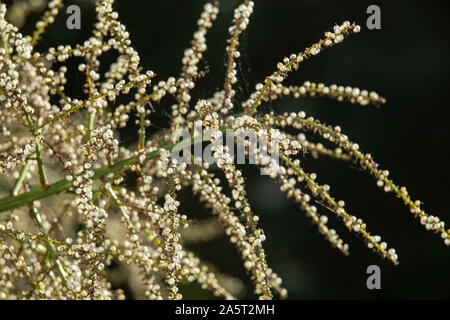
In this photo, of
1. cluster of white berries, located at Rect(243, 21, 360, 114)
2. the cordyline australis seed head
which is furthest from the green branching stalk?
cluster of white berries, located at Rect(243, 21, 360, 114)

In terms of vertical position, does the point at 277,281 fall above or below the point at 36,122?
below

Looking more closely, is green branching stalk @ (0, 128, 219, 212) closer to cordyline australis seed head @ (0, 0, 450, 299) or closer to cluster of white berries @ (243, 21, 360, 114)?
cordyline australis seed head @ (0, 0, 450, 299)

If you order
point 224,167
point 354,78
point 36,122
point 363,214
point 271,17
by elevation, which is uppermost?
point 271,17

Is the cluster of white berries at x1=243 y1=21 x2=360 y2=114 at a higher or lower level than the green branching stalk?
higher

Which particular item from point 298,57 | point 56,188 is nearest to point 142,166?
point 56,188

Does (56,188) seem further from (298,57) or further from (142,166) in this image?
(298,57)

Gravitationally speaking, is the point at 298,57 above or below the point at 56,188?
above

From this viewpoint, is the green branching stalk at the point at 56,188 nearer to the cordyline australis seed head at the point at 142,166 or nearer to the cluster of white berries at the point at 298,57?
the cordyline australis seed head at the point at 142,166

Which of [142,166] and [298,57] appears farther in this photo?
[142,166]

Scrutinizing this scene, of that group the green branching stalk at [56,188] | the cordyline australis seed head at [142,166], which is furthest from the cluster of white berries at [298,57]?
the green branching stalk at [56,188]

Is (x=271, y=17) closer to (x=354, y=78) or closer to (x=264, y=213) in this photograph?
(x=354, y=78)
